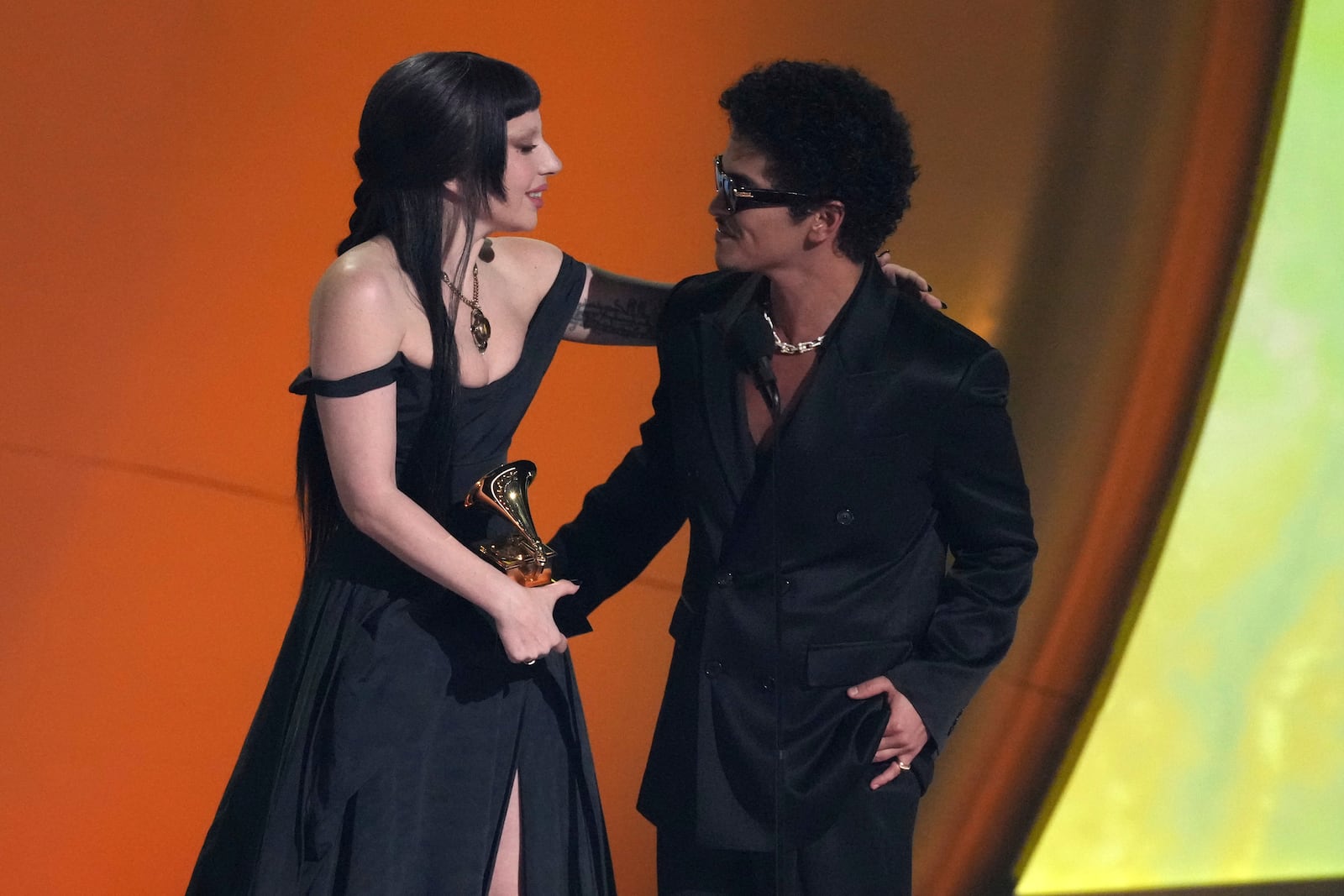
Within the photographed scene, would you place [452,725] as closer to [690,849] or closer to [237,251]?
[690,849]

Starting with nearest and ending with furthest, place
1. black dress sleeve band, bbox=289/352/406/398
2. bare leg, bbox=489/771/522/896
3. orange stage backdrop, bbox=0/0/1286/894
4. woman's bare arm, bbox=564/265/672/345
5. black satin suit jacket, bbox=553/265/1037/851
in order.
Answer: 1. black dress sleeve band, bbox=289/352/406/398
2. black satin suit jacket, bbox=553/265/1037/851
3. bare leg, bbox=489/771/522/896
4. woman's bare arm, bbox=564/265/672/345
5. orange stage backdrop, bbox=0/0/1286/894

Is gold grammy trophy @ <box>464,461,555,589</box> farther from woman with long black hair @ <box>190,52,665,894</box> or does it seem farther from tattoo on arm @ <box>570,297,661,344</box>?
tattoo on arm @ <box>570,297,661,344</box>

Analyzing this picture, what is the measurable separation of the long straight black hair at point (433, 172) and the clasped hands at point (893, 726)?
1.88ft

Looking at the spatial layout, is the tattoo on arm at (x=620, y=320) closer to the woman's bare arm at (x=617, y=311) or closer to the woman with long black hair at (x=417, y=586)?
the woman's bare arm at (x=617, y=311)

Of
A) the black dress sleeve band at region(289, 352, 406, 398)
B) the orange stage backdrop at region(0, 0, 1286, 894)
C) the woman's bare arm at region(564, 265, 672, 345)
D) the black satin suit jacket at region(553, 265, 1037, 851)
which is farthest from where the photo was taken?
the orange stage backdrop at region(0, 0, 1286, 894)

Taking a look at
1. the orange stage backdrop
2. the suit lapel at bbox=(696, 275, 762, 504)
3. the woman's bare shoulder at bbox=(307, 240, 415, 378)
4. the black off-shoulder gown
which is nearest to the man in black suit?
the suit lapel at bbox=(696, 275, 762, 504)

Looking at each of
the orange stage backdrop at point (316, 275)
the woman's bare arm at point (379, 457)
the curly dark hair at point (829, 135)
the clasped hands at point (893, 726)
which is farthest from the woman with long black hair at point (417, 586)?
the orange stage backdrop at point (316, 275)

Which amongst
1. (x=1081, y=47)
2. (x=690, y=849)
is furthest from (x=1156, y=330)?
(x=690, y=849)

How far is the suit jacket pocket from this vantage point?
1884mm

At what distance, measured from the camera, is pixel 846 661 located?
1888 millimetres

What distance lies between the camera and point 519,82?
6.22 feet

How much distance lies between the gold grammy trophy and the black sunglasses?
1.44 ft

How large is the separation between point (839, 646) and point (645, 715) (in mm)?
1555

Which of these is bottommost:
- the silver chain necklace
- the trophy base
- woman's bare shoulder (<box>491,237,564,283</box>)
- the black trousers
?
the black trousers
